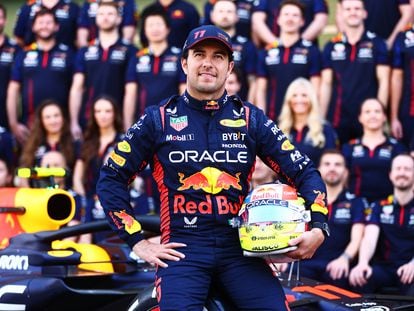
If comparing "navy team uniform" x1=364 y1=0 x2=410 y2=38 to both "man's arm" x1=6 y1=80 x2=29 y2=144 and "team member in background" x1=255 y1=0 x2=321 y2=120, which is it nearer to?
"team member in background" x1=255 y1=0 x2=321 y2=120

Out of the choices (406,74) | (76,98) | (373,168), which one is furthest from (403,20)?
(76,98)

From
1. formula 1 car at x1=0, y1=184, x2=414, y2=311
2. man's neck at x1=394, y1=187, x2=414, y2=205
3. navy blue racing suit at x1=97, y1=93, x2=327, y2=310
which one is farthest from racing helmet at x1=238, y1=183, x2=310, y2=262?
man's neck at x1=394, y1=187, x2=414, y2=205

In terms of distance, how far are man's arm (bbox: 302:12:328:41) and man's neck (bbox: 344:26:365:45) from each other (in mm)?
530

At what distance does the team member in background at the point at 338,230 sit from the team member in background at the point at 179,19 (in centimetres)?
283

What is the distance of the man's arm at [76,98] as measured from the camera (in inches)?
419

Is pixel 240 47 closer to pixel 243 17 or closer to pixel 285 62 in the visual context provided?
pixel 285 62

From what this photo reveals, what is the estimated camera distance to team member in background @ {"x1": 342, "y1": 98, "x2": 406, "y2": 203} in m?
9.01

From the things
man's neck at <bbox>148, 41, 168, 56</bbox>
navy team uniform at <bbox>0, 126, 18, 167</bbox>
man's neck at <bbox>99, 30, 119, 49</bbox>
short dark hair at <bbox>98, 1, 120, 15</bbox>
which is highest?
short dark hair at <bbox>98, 1, 120, 15</bbox>

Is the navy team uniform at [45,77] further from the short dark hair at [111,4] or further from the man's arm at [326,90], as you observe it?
the man's arm at [326,90]

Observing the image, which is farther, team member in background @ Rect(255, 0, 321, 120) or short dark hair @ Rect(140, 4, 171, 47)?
short dark hair @ Rect(140, 4, 171, 47)

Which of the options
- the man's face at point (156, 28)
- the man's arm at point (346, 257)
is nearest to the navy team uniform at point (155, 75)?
the man's face at point (156, 28)

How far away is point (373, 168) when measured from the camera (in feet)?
29.6

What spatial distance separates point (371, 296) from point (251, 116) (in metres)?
1.73

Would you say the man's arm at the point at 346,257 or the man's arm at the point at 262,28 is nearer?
the man's arm at the point at 346,257
